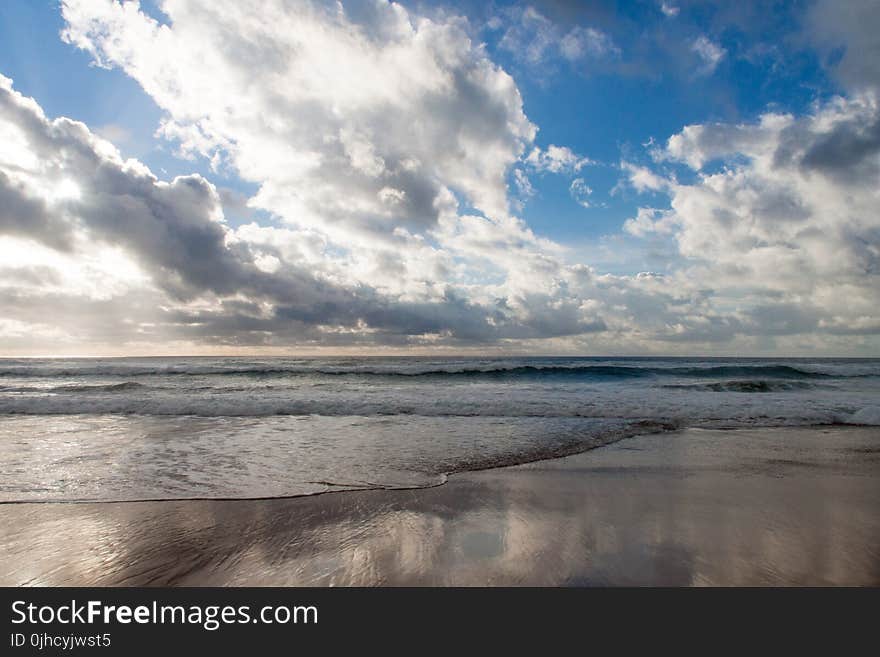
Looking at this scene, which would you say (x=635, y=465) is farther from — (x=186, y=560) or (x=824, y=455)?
(x=186, y=560)

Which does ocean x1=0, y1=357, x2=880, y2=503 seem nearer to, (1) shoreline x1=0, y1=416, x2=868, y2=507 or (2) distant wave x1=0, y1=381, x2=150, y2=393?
(1) shoreline x1=0, y1=416, x2=868, y2=507

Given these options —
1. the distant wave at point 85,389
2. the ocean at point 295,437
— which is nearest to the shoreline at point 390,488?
the ocean at point 295,437

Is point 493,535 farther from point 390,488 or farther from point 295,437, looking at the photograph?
point 295,437

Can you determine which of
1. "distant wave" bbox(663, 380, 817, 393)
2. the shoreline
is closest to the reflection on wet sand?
the shoreline

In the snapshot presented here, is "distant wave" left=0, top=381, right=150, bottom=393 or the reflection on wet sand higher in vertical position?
the reflection on wet sand

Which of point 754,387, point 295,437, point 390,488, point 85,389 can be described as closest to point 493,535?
point 390,488

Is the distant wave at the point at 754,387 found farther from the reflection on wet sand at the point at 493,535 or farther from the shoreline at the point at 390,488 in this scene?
the reflection on wet sand at the point at 493,535

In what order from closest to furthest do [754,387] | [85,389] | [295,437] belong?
[295,437] < [754,387] < [85,389]

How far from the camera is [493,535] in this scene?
3943 millimetres

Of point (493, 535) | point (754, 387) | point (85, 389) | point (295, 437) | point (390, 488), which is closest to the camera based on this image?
point (493, 535)

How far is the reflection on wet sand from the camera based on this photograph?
323 cm

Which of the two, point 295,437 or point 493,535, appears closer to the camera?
point 493,535

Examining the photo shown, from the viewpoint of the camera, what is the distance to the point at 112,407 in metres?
15.1

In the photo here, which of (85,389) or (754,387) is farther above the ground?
(85,389)
